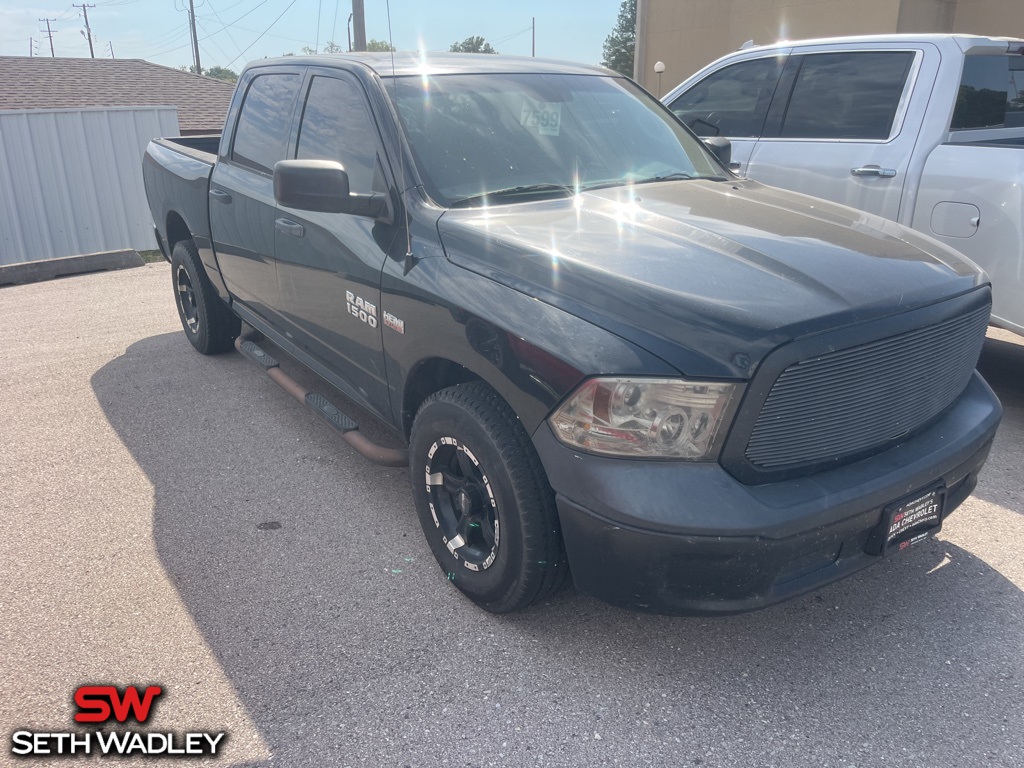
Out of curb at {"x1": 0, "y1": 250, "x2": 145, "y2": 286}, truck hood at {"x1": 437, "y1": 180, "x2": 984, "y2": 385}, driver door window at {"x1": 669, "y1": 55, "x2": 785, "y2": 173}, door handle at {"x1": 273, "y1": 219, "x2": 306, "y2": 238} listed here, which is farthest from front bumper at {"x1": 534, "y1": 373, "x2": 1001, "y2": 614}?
curb at {"x1": 0, "y1": 250, "x2": 145, "y2": 286}

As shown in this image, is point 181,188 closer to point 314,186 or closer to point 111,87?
point 314,186

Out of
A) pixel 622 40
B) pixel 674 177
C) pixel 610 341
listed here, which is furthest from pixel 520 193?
pixel 622 40

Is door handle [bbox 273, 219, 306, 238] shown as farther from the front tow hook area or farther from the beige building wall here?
the beige building wall

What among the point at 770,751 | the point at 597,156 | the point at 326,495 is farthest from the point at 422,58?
the point at 770,751

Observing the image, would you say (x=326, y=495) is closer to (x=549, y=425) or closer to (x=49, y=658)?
(x=49, y=658)

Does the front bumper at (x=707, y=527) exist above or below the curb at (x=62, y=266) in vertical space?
above

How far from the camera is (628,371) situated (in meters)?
2.23

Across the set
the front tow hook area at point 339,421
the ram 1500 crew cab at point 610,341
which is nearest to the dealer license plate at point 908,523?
the ram 1500 crew cab at point 610,341

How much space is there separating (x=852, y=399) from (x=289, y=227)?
2.58 m

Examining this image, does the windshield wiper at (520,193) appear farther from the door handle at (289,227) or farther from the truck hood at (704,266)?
the door handle at (289,227)

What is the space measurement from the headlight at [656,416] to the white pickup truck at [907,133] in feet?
9.19

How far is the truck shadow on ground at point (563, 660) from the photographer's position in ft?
7.73

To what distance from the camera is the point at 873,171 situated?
4.74 meters

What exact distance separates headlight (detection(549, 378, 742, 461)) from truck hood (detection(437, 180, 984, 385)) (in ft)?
0.23
